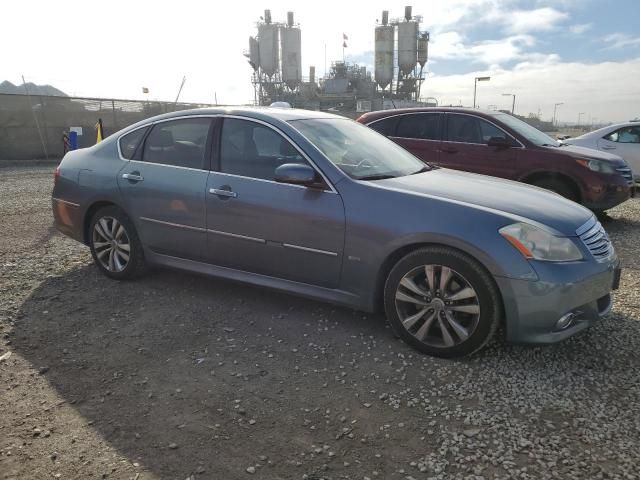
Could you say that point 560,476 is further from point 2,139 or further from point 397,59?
point 397,59

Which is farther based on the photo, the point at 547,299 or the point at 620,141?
the point at 620,141

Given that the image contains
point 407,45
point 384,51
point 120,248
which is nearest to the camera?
point 120,248

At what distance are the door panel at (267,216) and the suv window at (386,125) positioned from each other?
4.32m

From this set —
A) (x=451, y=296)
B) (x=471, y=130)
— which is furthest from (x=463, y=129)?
(x=451, y=296)

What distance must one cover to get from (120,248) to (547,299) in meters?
3.56

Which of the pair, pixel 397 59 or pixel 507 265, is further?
pixel 397 59

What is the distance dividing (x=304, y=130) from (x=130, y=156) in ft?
5.69

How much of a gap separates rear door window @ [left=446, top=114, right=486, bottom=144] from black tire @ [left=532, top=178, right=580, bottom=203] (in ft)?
3.55

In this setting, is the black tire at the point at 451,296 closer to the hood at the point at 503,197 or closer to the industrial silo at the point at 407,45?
the hood at the point at 503,197

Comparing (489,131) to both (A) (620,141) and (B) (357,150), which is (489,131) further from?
(A) (620,141)

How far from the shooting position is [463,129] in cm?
743

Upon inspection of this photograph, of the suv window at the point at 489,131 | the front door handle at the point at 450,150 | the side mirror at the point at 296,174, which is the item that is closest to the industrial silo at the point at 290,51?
the front door handle at the point at 450,150

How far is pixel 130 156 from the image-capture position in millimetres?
4523

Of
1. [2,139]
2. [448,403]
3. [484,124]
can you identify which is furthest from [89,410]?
[2,139]
